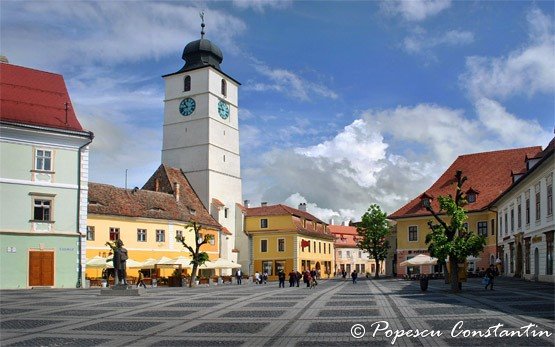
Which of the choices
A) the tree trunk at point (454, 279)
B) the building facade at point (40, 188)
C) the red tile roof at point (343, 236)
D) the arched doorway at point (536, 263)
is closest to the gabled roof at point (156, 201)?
the building facade at point (40, 188)

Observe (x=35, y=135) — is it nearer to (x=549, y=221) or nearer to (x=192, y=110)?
(x=549, y=221)

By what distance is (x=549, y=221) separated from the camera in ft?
110

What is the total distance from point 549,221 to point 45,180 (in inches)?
1106

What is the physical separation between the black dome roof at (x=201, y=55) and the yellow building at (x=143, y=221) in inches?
744

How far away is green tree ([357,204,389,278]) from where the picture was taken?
6812 centimetres

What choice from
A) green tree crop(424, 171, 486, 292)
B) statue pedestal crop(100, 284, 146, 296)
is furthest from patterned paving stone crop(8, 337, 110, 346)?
green tree crop(424, 171, 486, 292)

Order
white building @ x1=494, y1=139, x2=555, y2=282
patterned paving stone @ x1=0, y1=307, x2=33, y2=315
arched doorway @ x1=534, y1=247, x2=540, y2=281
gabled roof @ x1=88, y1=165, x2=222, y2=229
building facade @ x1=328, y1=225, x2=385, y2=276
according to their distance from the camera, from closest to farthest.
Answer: patterned paving stone @ x1=0, y1=307, x2=33, y2=315
white building @ x1=494, y1=139, x2=555, y2=282
arched doorway @ x1=534, y1=247, x2=540, y2=281
gabled roof @ x1=88, y1=165, x2=222, y2=229
building facade @ x1=328, y1=225, x2=385, y2=276

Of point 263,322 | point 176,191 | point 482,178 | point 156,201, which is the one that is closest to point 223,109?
point 176,191

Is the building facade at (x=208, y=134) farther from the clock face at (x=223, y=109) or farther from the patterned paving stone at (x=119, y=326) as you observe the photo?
the patterned paving stone at (x=119, y=326)

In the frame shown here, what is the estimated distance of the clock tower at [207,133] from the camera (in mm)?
72625

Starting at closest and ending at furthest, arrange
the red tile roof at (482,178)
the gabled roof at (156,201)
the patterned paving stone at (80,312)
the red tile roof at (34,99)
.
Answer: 1. the patterned paving stone at (80,312)
2. the red tile roof at (34,99)
3. the gabled roof at (156,201)
4. the red tile roof at (482,178)

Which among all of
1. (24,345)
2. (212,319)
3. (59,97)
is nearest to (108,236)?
(59,97)

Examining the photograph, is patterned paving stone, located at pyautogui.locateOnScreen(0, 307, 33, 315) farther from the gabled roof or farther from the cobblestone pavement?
the gabled roof

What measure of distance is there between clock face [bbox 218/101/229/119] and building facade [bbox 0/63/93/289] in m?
39.9
